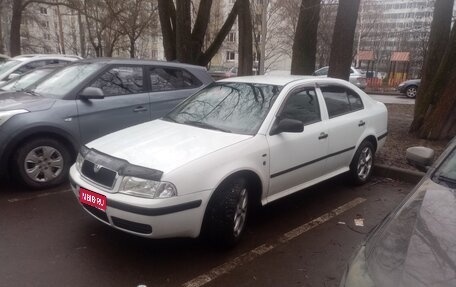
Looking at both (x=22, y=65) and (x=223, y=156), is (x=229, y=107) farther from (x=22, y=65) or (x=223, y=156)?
(x=22, y=65)

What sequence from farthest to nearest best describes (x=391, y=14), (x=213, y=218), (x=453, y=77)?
(x=391, y=14) → (x=453, y=77) → (x=213, y=218)

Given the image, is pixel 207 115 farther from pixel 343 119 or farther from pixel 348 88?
Result: pixel 348 88

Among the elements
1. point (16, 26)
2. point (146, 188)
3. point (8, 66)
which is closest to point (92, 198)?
point (146, 188)

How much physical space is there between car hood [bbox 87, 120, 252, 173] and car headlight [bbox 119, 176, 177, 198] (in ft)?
0.42

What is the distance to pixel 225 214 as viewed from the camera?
11.4 ft

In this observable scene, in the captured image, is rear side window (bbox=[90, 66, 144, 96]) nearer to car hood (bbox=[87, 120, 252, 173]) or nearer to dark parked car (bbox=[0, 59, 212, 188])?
dark parked car (bbox=[0, 59, 212, 188])

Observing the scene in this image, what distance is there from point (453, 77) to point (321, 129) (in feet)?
12.1

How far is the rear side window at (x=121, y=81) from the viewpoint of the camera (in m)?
5.75

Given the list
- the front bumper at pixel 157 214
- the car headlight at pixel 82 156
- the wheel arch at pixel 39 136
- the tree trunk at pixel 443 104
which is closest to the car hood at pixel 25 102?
the wheel arch at pixel 39 136

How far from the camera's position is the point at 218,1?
3556cm

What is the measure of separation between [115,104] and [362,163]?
366 centimetres

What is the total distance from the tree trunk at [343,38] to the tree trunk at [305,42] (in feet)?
5.16

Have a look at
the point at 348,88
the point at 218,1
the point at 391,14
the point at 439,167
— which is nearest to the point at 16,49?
the point at 218,1

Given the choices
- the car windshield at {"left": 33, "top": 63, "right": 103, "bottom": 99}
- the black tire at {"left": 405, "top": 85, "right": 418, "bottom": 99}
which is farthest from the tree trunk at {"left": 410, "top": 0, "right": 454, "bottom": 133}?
the black tire at {"left": 405, "top": 85, "right": 418, "bottom": 99}
